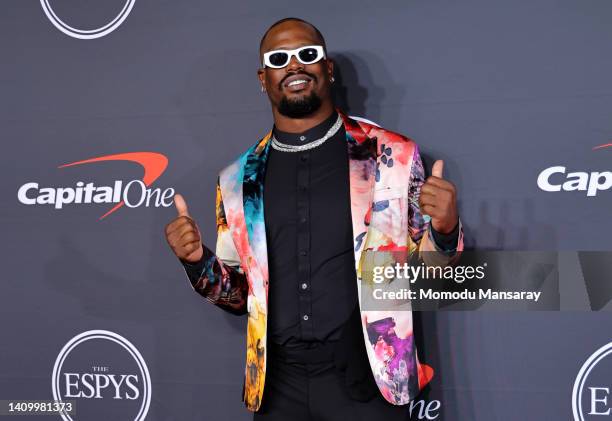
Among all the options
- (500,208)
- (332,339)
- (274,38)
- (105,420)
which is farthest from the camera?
(105,420)

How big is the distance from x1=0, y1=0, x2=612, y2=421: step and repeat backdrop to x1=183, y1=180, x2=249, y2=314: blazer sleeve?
0.41 m

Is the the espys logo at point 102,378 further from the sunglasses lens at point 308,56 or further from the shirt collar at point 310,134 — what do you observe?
the sunglasses lens at point 308,56

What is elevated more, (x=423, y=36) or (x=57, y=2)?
(x=57, y=2)

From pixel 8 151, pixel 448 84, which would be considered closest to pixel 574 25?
pixel 448 84

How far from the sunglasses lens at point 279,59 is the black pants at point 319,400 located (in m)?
0.94

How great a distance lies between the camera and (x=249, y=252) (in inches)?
84.7

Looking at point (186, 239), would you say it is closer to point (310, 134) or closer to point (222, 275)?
point (222, 275)

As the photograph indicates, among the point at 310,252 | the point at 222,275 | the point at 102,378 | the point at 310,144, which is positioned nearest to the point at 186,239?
the point at 222,275

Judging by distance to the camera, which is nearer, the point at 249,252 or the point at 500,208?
the point at 249,252

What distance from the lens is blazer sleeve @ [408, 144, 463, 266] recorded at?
6.34ft

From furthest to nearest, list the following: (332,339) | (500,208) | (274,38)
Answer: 1. (500,208)
2. (274,38)
3. (332,339)

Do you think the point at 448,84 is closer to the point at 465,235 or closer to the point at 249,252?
the point at 465,235

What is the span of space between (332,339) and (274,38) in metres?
1.00

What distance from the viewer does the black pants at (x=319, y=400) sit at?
2008 millimetres
